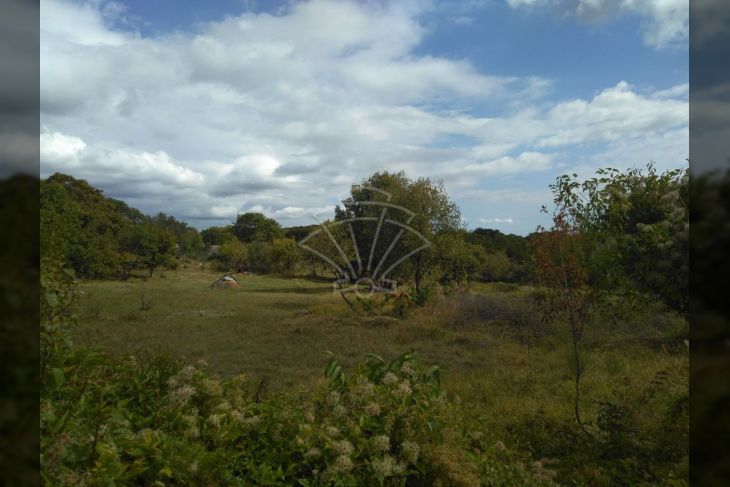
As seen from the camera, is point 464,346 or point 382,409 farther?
point 464,346

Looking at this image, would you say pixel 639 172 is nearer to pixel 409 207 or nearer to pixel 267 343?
pixel 267 343

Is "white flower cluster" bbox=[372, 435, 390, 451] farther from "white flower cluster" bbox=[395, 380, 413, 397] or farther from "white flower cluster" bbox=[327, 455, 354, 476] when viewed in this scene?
"white flower cluster" bbox=[395, 380, 413, 397]

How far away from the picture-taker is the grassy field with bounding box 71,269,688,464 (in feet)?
19.5

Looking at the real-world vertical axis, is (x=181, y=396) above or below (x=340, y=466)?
above

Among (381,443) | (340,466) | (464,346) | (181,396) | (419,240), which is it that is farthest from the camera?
(419,240)

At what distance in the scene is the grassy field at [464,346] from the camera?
19.5 feet

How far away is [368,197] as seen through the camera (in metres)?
26.5

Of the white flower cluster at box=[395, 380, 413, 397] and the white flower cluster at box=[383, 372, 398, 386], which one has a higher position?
the white flower cluster at box=[383, 372, 398, 386]

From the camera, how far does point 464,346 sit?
10.5 metres

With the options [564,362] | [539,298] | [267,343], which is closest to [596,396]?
[564,362]

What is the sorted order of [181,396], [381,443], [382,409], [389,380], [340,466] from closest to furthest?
[340,466]
[381,443]
[181,396]
[382,409]
[389,380]

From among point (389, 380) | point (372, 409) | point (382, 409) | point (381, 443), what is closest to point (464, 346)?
point (389, 380)

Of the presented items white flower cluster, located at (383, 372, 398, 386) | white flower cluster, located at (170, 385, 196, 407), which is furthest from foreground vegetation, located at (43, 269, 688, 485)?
white flower cluster, located at (383, 372, 398, 386)

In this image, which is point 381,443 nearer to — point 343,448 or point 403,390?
point 343,448
